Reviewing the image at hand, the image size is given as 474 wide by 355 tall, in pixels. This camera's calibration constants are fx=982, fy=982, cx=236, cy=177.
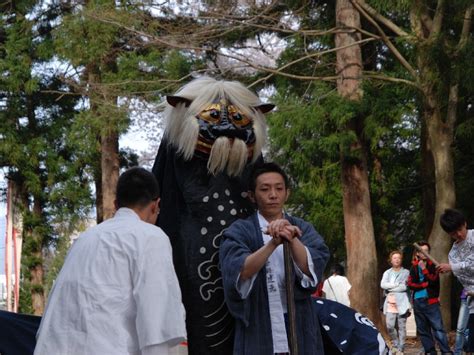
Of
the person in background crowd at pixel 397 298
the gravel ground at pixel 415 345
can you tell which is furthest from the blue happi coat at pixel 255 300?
the gravel ground at pixel 415 345

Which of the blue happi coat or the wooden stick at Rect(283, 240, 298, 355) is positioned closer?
the wooden stick at Rect(283, 240, 298, 355)

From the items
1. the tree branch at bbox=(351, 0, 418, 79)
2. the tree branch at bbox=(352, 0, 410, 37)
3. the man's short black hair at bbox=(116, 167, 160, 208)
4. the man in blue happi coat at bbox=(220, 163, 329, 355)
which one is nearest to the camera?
the man's short black hair at bbox=(116, 167, 160, 208)

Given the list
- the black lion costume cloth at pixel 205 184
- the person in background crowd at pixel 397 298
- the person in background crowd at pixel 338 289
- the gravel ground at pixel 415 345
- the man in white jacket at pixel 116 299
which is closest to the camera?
the man in white jacket at pixel 116 299

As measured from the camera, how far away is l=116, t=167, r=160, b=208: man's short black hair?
14.6 ft

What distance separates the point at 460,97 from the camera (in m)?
17.8

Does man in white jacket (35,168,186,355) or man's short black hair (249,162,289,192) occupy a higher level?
man's short black hair (249,162,289,192)

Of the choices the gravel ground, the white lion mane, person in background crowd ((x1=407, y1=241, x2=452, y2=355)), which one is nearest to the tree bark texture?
the gravel ground

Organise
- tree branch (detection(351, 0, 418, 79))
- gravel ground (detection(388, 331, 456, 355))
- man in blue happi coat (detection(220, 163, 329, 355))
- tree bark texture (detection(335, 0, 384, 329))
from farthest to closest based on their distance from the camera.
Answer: tree bark texture (detection(335, 0, 384, 329))
gravel ground (detection(388, 331, 456, 355))
tree branch (detection(351, 0, 418, 79))
man in blue happi coat (detection(220, 163, 329, 355))

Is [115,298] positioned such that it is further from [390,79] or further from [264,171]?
[390,79]

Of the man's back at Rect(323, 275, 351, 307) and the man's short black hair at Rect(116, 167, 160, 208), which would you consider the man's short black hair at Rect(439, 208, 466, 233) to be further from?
the man's back at Rect(323, 275, 351, 307)

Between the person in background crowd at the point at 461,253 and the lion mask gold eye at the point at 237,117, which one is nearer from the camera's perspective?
the lion mask gold eye at the point at 237,117

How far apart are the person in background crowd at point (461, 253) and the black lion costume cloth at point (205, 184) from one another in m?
3.58

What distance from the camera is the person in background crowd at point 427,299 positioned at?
12.7 metres

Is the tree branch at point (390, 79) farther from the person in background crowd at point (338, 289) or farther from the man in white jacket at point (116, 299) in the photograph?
the man in white jacket at point (116, 299)
